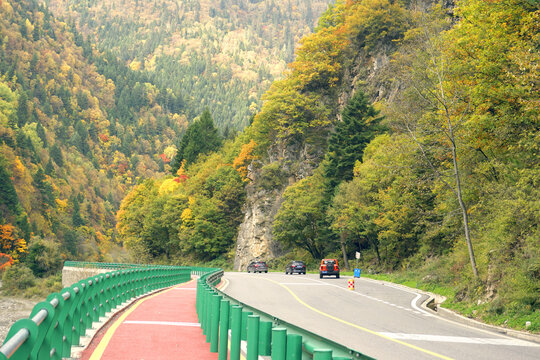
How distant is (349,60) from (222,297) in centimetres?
6786

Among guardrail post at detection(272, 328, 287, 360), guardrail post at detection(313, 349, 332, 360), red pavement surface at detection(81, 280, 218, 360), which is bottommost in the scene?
red pavement surface at detection(81, 280, 218, 360)

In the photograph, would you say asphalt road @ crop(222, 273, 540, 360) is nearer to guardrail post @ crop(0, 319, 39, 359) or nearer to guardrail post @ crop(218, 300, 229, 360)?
guardrail post @ crop(218, 300, 229, 360)

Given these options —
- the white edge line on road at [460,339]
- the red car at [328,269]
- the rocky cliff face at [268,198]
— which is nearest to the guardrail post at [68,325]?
the white edge line on road at [460,339]

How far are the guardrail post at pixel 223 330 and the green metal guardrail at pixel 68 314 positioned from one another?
2332 mm

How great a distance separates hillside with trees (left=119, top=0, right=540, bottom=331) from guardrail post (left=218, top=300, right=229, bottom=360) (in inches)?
A: 385

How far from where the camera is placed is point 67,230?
129 metres

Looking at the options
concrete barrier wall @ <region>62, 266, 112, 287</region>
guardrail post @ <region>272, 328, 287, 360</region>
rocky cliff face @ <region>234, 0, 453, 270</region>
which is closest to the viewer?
guardrail post @ <region>272, 328, 287, 360</region>

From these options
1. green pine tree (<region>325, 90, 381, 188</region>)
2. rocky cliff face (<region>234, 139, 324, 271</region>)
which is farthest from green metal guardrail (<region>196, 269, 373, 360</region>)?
rocky cliff face (<region>234, 139, 324, 271</region>)

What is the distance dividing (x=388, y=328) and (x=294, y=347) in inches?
434

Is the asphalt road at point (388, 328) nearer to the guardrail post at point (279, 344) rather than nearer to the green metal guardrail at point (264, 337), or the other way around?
Result: the green metal guardrail at point (264, 337)

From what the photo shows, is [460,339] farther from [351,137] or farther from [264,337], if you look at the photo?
[351,137]

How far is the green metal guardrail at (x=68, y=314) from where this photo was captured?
4.29 metres

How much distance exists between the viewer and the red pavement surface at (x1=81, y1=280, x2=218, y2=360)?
9.39 metres

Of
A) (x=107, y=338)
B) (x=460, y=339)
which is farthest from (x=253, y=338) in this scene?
(x=460, y=339)
